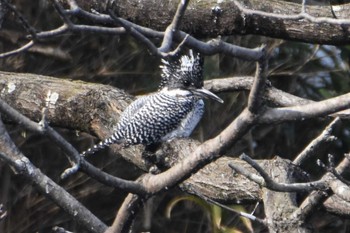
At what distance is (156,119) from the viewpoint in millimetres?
4922

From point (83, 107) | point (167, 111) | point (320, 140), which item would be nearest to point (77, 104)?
point (83, 107)

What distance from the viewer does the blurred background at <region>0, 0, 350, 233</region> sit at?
20.2 feet

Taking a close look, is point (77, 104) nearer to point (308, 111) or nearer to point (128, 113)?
point (128, 113)

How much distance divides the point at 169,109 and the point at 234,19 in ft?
3.26

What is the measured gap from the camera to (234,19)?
4.14 m

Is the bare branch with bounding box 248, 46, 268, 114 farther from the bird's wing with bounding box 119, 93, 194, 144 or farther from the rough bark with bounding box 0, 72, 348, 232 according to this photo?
the bird's wing with bounding box 119, 93, 194, 144

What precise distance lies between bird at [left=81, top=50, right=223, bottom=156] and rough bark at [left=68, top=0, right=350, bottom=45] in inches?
13.6

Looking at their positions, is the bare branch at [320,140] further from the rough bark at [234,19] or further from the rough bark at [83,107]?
the rough bark at [234,19]

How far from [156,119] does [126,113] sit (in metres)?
0.44

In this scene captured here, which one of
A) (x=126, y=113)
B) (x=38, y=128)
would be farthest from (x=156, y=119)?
(x=38, y=128)

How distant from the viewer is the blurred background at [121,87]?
20.2 feet

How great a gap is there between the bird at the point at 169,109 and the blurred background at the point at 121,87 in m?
1.01

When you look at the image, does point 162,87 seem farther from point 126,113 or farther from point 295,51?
point 295,51

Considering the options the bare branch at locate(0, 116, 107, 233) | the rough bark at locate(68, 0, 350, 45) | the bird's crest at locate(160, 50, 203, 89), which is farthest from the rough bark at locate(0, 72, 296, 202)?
the bare branch at locate(0, 116, 107, 233)
